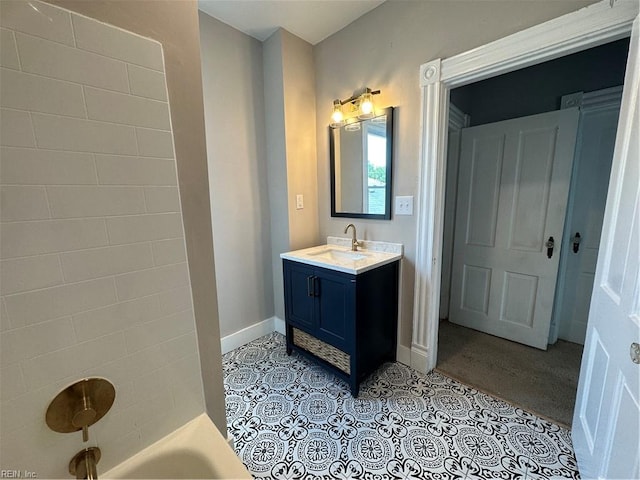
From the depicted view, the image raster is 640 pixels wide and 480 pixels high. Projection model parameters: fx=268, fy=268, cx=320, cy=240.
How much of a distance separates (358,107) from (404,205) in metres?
0.80

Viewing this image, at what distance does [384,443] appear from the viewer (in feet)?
4.60

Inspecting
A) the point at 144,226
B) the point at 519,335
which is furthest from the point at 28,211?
the point at 519,335

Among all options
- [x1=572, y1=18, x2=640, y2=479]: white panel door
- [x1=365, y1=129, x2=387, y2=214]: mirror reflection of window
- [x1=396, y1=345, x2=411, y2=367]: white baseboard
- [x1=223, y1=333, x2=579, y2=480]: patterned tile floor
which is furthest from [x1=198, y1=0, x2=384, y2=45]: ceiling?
[x1=223, y1=333, x2=579, y2=480]: patterned tile floor

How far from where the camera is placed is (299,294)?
78.0 inches

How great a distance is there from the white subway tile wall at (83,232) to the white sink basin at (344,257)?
3.07 feet

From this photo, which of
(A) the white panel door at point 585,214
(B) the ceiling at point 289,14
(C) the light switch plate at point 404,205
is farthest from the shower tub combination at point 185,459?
(A) the white panel door at point 585,214

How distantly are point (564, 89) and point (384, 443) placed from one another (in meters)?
2.84

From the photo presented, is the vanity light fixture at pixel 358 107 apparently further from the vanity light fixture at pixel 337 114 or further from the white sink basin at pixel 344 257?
the white sink basin at pixel 344 257

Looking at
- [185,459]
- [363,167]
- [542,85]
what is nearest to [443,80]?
[363,167]

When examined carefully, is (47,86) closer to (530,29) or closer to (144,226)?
(144,226)

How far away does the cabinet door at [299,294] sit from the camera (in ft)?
6.19

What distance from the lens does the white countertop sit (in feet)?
5.51

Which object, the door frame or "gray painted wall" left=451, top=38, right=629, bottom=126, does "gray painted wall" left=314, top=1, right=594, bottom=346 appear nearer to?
the door frame

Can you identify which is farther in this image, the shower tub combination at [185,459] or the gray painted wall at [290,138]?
the gray painted wall at [290,138]
